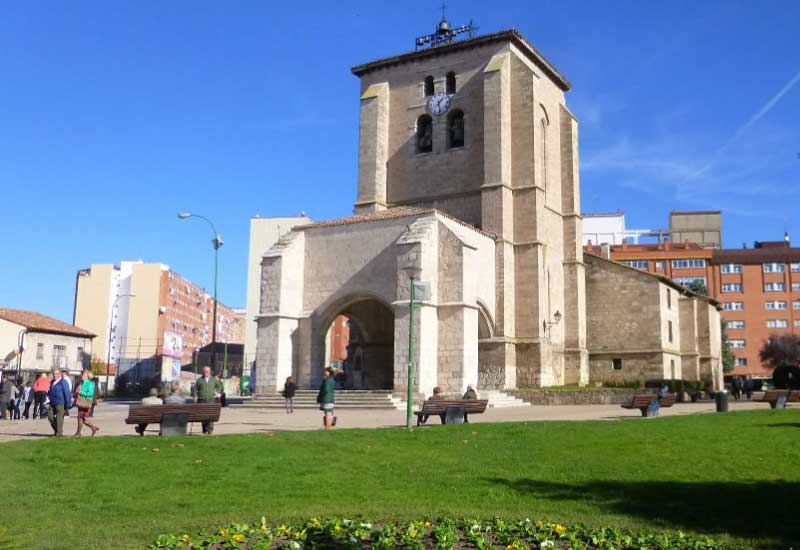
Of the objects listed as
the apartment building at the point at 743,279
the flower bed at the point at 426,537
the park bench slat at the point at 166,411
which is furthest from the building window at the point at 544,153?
the apartment building at the point at 743,279

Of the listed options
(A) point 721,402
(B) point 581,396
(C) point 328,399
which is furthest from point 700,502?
(B) point 581,396

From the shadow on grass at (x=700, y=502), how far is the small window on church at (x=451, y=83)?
30.2 m

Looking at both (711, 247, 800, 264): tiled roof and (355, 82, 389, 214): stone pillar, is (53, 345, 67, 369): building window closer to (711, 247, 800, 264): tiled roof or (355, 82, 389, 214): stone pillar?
(355, 82, 389, 214): stone pillar

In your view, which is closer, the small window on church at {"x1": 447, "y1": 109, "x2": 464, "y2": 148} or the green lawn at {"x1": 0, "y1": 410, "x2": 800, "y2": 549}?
the green lawn at {"x1": 0, "y1": 410, "x2": 800, "y2": 549}

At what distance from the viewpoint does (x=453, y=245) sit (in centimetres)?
2830

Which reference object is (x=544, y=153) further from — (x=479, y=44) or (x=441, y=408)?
(x=441, y=408)

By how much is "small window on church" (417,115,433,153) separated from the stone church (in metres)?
0.05

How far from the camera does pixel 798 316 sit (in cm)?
7625

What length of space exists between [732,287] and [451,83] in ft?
174

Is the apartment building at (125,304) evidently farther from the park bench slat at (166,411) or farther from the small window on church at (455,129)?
the park bench slat at (166,411)

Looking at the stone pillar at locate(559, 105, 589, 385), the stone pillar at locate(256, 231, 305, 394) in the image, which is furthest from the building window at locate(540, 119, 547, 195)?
the stone pillar at locate(256, 231, 305, 394)

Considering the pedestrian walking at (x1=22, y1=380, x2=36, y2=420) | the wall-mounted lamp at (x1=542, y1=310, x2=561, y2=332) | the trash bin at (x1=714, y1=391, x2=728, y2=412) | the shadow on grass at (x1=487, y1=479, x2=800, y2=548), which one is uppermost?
the wall-mounted lamp at (x1=542, y1=310, x2=561, y2=332)

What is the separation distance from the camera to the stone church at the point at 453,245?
28.1m

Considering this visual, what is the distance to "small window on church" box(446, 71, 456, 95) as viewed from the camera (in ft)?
124
